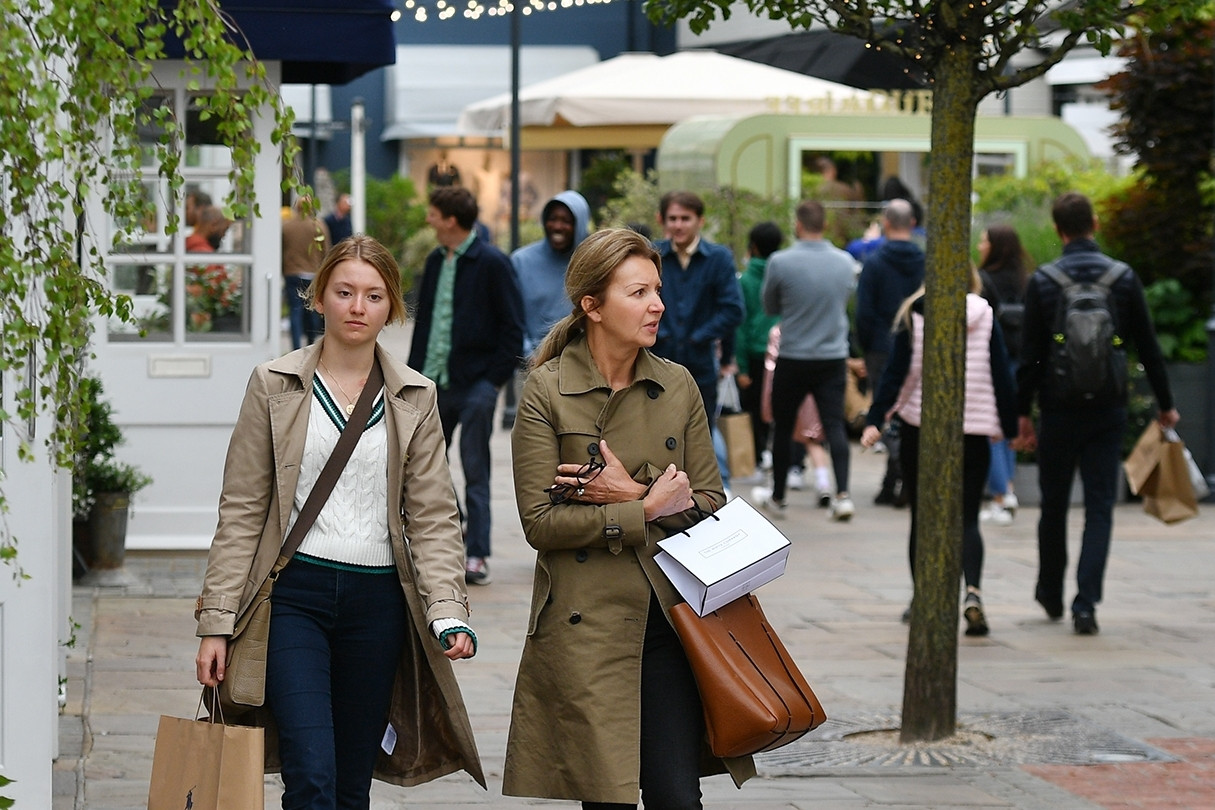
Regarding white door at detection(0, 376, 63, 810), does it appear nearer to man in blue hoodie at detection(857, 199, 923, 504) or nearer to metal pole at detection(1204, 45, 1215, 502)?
man in blue hoodie at detection(857, 199, 923, 504)

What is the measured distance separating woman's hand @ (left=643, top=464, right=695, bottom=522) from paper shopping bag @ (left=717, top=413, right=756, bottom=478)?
786 centimetres

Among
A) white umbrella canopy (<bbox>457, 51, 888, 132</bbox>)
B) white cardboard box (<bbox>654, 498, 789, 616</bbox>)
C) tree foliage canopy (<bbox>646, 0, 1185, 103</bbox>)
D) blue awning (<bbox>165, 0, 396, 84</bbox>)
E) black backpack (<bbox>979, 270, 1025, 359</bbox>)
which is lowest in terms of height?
white cardboard box (<bbox>654, 498, 789, 616</bbox>)

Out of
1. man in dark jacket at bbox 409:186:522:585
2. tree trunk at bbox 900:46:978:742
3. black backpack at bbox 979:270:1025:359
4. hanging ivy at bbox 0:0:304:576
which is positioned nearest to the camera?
hanging ivy at bbox 0:0:304:576

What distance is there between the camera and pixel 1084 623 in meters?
8.01

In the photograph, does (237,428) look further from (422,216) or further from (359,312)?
(422,216)

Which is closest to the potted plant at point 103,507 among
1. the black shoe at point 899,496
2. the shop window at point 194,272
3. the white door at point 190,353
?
the white door at point 190,353

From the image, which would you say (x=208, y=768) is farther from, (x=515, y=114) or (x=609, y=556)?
(x=515, y=114)

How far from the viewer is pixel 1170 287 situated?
1323cm

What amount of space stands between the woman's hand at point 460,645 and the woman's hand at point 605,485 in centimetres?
38

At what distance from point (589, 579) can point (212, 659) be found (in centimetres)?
82

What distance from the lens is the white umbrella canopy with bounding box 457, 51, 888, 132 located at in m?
19.6

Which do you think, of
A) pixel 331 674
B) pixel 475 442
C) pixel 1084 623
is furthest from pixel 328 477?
pixel 1084 623

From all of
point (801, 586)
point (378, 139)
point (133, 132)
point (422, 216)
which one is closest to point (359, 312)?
point (133, 132)

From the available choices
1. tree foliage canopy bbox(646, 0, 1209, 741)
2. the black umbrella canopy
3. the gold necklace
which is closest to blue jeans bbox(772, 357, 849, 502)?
the black umbrella canopy
